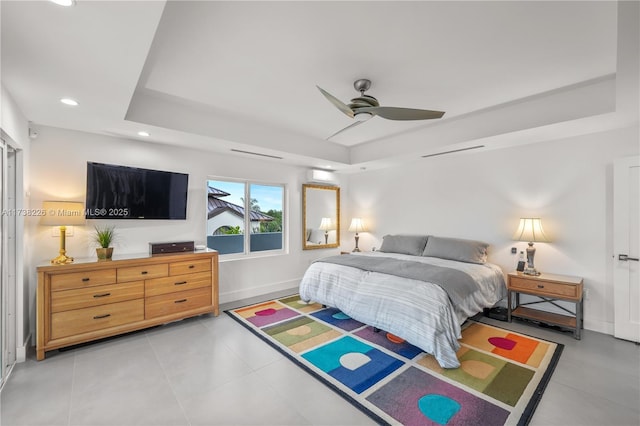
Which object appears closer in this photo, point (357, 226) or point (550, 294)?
point (550, 294)

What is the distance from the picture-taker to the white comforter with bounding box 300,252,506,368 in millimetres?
2575

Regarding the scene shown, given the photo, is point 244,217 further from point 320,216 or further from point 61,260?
point 61,260

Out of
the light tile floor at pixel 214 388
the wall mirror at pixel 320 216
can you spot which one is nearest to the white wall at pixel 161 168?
the wall mirror at pixel 320 216

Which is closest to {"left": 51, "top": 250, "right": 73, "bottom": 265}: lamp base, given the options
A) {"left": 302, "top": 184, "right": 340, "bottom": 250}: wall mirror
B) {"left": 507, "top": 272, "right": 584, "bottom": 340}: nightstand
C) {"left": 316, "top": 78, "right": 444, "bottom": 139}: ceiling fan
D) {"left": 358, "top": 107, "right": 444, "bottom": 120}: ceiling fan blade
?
{"left": 316, "top": 78, "right": 444, "bottom": 139}: ceiling fan

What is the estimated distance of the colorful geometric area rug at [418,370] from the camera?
77.1 inches

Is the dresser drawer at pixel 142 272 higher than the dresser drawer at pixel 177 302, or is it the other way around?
the dresser drawer at pixel 142 272

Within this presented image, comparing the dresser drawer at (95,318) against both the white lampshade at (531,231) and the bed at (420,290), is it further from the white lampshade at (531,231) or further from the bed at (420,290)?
the white lampshade at (531,231)

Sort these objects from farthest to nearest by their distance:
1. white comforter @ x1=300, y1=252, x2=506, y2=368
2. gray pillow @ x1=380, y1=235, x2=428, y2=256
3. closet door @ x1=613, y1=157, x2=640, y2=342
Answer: gray pillow @ x1=380, y1=235, x2=428, y2=256 < closet door @ x1=613, y1=157, x2=640, y2=342 < white comforter @ x1=300, y1=252, x2=506, y2=368

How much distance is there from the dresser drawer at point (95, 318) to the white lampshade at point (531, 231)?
4.73m

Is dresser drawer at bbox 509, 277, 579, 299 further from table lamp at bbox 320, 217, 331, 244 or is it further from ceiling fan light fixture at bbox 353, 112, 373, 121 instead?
table lamp at bbox 320, 217, 331, 244

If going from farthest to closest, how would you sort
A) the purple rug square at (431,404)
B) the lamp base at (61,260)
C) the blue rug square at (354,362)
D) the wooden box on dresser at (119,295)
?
the lamp base at (61,260) → the wooden box on dresser at (119,295) → the blue rug square at (354,362) → the purple rug square at (431,404)

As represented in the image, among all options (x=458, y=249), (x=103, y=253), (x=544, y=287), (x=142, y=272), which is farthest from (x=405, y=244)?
(x=103, y=253)

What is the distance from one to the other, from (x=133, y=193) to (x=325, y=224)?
3.35m

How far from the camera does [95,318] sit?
2902mm
